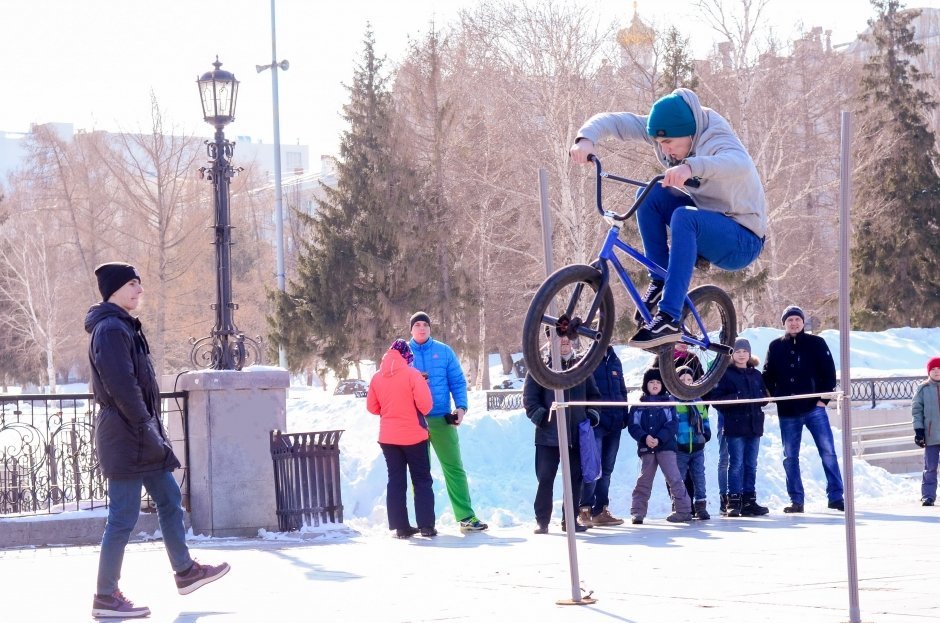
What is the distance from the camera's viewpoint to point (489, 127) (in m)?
40.9

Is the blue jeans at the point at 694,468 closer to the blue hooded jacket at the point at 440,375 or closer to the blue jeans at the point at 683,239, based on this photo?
the blue hooded jacket at the point at 440,375

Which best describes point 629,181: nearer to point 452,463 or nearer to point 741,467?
point 452,463

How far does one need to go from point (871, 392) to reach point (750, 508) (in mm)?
16330

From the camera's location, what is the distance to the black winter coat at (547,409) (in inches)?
480

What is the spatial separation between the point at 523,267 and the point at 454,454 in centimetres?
3246

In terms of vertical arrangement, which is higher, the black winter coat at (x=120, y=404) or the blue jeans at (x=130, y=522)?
the black winter coat at (x=120, y=404)

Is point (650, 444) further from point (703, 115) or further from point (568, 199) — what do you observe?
point (568, 199)

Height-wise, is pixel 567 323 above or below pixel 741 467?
above

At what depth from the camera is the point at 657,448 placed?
43.3 feet

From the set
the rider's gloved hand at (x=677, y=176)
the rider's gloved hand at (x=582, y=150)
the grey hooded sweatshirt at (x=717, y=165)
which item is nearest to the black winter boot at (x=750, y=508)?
the grey hooded sweatshirt at (x=717, y=165)

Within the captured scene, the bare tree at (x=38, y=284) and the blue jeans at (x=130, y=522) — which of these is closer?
the blue jeans at (x=130, y=522)

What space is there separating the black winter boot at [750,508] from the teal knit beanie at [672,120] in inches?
296

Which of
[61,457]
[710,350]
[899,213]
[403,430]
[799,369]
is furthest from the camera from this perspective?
[899,213]

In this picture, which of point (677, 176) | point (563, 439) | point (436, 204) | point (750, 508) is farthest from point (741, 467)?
point (436, 204)
